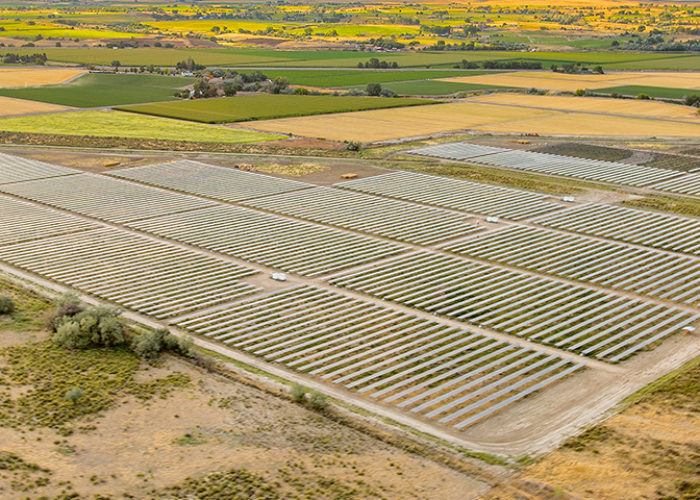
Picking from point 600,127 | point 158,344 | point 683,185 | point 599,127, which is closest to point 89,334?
point 158,344

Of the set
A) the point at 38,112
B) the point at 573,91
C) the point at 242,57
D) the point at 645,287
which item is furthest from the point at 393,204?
the point at 242,57

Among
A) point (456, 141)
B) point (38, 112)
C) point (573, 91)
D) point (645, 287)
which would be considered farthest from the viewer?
point (573, 91)

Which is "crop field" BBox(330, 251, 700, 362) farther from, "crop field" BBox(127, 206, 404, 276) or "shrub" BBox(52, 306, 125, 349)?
"shrub" BBox(52, 306, 125, 349)

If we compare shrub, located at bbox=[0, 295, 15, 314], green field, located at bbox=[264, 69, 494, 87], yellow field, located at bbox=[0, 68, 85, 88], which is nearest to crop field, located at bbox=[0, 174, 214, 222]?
shrub, located at bbox=[0, 295, 15, 314]

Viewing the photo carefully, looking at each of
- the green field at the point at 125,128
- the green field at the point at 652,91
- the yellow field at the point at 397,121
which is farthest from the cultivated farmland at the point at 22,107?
the green field at the point at 652,91

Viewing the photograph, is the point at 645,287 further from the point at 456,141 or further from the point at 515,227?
the point at 456,141

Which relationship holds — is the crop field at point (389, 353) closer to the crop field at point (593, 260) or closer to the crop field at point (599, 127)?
the crop field at point (593, 260)
